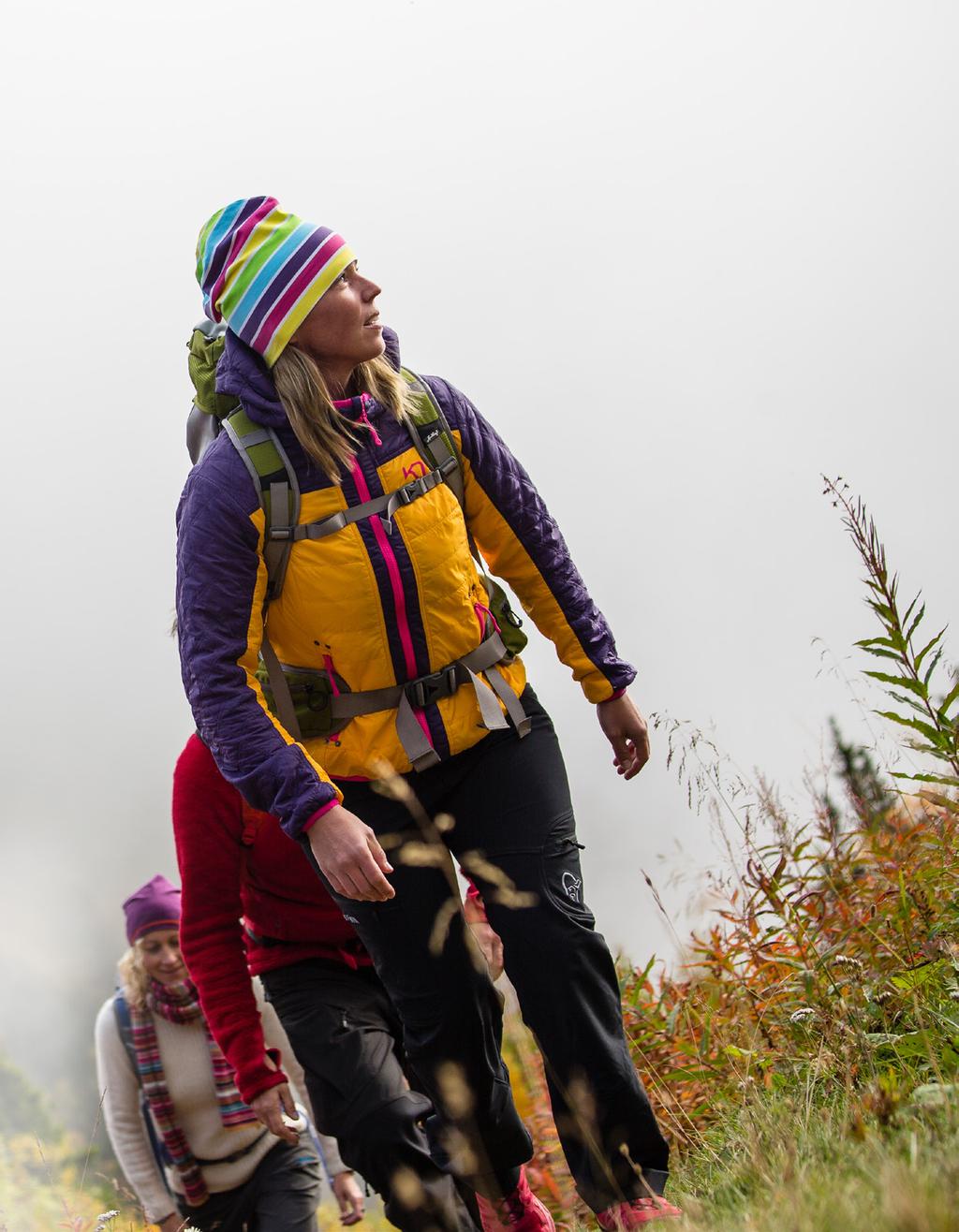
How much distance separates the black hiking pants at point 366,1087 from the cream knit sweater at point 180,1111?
3.86 ft

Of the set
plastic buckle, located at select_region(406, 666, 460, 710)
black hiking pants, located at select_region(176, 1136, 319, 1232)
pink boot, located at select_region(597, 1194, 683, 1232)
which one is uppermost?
plastic buckle, located at select_region(406, 666, 460, 710)

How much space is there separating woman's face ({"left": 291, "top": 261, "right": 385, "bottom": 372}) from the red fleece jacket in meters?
1.42

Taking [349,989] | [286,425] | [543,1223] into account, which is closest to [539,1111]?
[349,989]

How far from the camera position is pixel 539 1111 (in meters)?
6.22

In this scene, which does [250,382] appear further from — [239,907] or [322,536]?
[239,907]

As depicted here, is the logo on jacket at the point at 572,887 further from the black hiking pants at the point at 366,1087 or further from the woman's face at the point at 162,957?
the woman's face at the point at 162,957

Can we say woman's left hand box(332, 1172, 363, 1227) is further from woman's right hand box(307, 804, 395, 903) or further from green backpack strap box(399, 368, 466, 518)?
green backpack strap box(399, 368, 466, 518)

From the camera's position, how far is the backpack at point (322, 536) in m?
3.21

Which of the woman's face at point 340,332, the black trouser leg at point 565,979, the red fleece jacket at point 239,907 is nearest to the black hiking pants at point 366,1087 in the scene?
the red fleece jacket at point 239,907

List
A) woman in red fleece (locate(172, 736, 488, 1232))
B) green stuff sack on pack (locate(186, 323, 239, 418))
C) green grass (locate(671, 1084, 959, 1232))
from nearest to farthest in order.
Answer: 1. green grass (locate(671, 1084, 959, 1232))
2. green stuff sack on pack (locate(186, 323, 239, 418))
3. woman in red fleece (locate(172, 736, 488, 1232))

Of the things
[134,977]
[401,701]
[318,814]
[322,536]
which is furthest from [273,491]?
[134,977]

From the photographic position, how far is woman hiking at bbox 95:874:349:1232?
205 inches

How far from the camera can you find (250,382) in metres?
3.38

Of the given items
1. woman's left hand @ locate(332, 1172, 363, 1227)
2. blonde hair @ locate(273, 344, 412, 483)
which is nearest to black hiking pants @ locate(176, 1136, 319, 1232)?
woman's left hand @ locate(332, 1172, 363, 1227)
